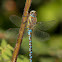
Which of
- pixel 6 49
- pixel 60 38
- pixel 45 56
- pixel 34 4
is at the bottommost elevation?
pixel 6 49

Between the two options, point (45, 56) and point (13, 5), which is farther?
point (13, 5)

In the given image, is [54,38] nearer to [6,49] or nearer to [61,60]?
[61,60]

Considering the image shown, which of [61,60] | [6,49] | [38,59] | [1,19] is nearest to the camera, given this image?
[6,49]

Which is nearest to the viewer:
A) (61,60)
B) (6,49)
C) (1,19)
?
(6,49)

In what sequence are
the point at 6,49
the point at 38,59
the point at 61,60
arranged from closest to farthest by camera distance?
the point at 6,49
the point at 38,59
the point at 61,60

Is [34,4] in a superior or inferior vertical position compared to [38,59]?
superior

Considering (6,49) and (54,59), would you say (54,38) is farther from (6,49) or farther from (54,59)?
(6,49)

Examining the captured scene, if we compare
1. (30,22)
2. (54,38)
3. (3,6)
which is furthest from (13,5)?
(30,22)

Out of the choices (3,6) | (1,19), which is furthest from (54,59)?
(3,6)

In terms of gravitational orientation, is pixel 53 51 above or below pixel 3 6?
below
